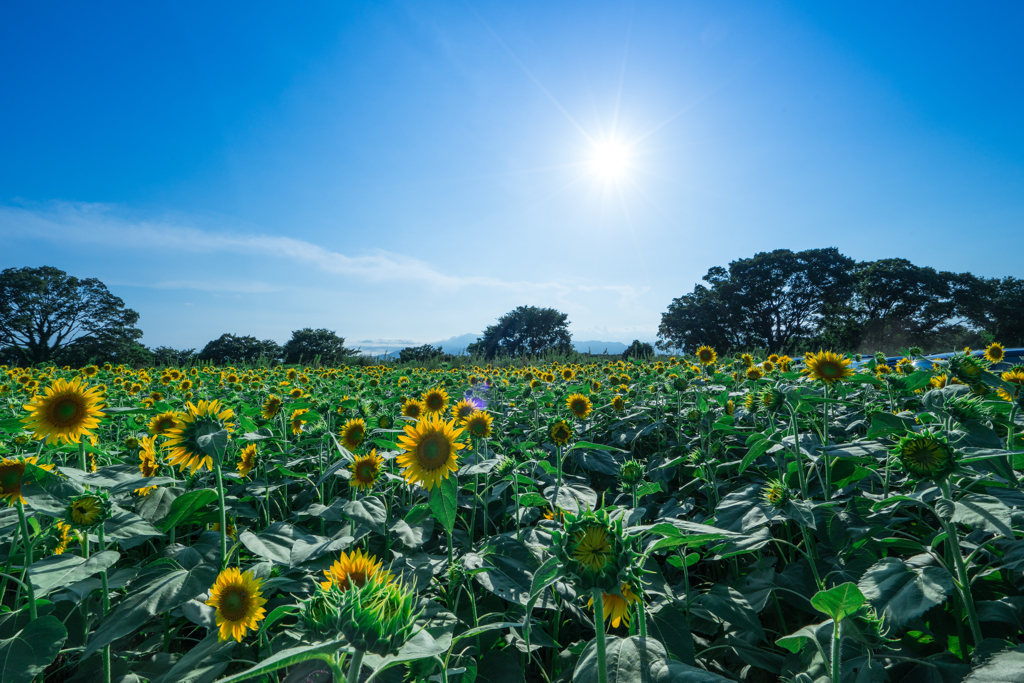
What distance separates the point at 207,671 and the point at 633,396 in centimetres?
470

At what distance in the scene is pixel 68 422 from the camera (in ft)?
6.28

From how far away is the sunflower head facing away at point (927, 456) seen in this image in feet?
3.99

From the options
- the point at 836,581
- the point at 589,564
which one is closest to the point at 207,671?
the point at 589,564

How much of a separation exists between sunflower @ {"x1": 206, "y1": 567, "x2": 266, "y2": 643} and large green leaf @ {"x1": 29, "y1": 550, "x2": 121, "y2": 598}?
0.99ft

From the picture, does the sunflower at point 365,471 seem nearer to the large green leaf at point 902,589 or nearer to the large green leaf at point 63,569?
the large green leaf at point 63,569

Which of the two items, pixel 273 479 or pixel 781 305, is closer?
pixel 273 479

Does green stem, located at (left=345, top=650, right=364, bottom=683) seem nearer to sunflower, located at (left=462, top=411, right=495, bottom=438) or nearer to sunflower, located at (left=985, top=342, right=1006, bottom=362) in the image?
sunflower, located at (left=462, top=411, right=495, bottom=438)

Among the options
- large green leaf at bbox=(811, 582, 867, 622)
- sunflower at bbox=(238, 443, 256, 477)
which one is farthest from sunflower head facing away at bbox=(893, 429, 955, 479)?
sunflower at bbox=(238, 443, 256, 477)

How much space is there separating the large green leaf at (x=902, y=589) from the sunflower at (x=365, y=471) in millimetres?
1827

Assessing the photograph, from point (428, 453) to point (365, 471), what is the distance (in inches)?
19.7

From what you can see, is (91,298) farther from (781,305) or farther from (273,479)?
(781,305)

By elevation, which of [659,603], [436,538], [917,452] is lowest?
[436,538]

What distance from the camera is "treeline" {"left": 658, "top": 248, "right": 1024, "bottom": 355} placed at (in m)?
28.6

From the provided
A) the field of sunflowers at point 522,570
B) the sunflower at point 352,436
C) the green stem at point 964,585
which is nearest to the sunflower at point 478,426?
the field of sunflowers at point 522,570
